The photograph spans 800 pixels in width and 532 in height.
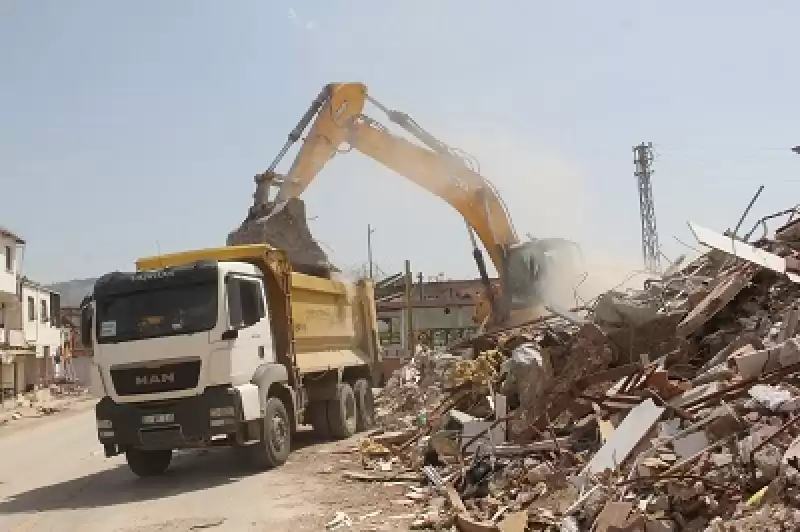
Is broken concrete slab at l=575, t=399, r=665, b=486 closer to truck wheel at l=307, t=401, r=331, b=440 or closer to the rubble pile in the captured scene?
the rubble pile

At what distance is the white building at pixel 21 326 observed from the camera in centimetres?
3800

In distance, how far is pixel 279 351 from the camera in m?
12.4

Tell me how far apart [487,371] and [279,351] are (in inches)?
122

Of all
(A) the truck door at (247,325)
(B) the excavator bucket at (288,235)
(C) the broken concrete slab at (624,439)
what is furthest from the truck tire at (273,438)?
(C) the broken concrete slab at (624,439)

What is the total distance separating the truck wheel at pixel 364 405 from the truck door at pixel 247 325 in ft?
12.4

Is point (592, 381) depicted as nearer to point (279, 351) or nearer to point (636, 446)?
point (636, 446)

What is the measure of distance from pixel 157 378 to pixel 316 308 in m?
3.54

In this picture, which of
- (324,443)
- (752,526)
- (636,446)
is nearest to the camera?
(752,526)

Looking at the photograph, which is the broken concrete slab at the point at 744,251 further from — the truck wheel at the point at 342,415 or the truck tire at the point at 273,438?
the truck wheel at the point at 342,415

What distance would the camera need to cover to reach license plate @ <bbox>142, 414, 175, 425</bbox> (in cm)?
1097

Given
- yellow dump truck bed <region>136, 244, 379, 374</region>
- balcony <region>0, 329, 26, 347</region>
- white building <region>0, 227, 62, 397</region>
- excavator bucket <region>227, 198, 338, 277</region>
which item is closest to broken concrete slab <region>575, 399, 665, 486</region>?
yellow dump truck bed <region>136, 244, 379, 374</region>

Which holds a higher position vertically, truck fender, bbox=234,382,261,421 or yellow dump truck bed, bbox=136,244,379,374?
yellow dump truck bed, bbox=136,244,379,374

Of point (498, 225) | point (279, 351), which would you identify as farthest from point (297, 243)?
point (498, 225)

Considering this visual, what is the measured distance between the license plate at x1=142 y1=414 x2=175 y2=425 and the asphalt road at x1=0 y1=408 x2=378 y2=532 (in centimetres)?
87
